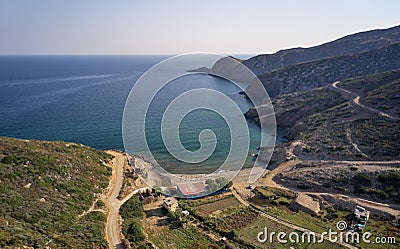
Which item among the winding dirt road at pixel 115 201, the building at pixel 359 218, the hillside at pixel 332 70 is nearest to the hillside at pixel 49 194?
the winding dirt road at pixel 115 201

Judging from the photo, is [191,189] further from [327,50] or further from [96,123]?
[327,50]

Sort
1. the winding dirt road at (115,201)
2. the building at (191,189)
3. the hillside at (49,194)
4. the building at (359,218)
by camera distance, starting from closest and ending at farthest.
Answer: the hillside at (49,194) → the winding dirt road at (115,201) → the building at (359,218) → the building at (191,189)

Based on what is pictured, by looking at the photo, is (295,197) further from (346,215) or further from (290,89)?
(290,89)

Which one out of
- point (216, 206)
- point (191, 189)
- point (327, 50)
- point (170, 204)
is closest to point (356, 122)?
point (216, 206)

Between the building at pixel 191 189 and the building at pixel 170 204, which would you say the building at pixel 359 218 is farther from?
the building at pixel 170 204

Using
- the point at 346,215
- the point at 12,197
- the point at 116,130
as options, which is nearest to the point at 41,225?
the point at 12,197

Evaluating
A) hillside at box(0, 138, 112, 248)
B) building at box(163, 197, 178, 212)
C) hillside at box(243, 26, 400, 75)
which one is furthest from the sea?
hillside at box(243, 26, 400, 75)
